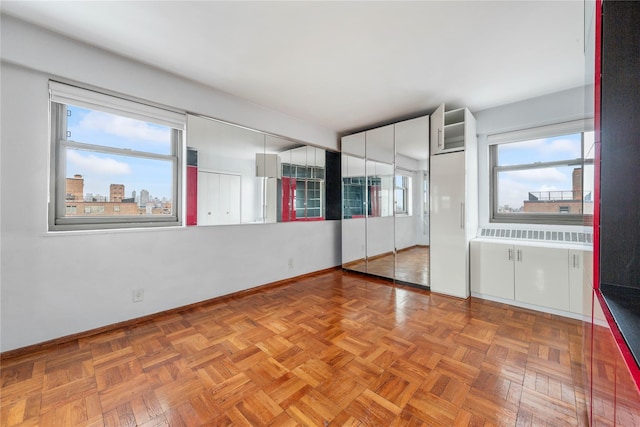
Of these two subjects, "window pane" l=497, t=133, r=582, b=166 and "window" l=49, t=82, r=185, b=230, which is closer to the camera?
"window" l=49, t=82, r=185, b=230

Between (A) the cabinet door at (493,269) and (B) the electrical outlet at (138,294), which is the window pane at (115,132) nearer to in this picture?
(B) the electrical outlet at (138,294)

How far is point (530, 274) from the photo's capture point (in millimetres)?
2969

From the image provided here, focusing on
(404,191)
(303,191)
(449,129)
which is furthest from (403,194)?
(303,191)

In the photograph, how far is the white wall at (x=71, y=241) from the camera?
2.00 metres

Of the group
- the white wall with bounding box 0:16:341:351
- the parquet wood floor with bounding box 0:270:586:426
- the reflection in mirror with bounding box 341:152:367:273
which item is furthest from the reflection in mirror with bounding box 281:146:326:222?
the parquet wood floor with bounding box 0:270:586:426

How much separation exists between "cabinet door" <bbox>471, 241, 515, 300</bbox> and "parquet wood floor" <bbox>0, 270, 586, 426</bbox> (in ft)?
1.30

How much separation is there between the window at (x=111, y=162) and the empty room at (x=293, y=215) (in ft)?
0.06

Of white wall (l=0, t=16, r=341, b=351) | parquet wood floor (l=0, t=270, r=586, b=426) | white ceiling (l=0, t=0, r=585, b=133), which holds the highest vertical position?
white ceiling (l=0, t=0, r=585, b=133)

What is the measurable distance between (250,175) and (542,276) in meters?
3.81

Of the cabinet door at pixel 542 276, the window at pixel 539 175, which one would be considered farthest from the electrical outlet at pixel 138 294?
the window at pixel 539 175

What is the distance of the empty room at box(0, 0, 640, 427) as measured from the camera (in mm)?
1438

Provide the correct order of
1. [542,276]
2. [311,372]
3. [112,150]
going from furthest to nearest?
[542,276] → [112,150] → [311,372]

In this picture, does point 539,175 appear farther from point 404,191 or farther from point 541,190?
point 404,191

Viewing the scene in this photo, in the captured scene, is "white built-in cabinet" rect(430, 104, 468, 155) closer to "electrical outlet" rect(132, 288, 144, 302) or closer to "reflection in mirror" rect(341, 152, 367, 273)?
"reflection in mirror" rect(341, 152, 367, 273)
